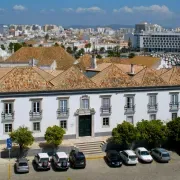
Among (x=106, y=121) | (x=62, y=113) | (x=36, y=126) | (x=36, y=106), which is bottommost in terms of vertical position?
(x=36, y=126)

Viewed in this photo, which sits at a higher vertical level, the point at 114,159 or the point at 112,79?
the point at 112,79

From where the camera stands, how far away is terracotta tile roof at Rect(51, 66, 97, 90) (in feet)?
138

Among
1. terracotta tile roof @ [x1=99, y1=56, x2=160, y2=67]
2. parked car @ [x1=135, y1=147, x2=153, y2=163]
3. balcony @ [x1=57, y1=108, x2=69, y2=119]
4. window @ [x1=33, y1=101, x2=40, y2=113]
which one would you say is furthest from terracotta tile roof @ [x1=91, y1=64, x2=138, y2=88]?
terracotta tile roof @ [x1=99, y1=56, x2=160, y2=67]

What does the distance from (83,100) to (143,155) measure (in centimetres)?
821

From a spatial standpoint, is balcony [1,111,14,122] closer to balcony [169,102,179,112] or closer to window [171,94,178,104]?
balcony [169,102,179,112]

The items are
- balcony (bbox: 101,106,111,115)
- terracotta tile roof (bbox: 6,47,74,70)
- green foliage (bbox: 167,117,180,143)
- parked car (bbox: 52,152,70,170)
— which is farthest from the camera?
terracotta tile roof (bbox: 6,47,74,70)

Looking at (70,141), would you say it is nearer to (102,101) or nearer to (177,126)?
(102,101)

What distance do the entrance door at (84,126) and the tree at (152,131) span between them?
502 cm

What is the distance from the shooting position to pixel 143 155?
38438 mm

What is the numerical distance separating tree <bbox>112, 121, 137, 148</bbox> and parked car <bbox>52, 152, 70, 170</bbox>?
612 centimetres

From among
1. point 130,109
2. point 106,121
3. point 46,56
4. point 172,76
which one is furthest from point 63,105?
point 46,56

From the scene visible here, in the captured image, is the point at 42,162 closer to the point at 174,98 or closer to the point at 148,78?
the point at 148,78

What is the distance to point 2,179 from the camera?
3347cm

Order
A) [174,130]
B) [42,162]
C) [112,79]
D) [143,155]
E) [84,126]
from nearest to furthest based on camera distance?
[42,162], [143,155], [174,130], [84,126], [112,79]
